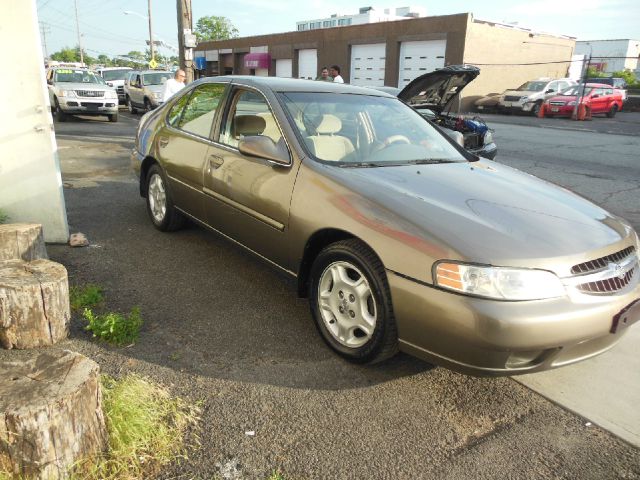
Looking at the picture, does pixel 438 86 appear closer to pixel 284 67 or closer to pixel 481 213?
pixel 481 213

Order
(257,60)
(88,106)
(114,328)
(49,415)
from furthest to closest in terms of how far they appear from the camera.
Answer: (257,60) < (88,106) < (114,328) < (49,415)

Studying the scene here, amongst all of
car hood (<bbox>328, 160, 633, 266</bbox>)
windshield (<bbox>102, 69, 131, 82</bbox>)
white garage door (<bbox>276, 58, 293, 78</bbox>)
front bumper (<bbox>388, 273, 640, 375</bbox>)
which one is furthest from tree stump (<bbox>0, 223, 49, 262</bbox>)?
white garage door (<bbox>276, 58, 293, 78</bbox>)

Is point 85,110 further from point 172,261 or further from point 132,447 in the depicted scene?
point 132,447

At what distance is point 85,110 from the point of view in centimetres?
1532

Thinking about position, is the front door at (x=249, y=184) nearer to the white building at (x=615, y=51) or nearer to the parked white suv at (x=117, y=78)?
the parked white suv at (x=117, y=78)

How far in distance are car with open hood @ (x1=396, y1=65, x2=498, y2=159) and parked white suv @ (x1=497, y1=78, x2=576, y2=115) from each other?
1707 cm

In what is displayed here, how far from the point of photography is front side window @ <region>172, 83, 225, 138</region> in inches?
173

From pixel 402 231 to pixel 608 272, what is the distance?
1043mm

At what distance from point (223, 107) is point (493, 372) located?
2933mm

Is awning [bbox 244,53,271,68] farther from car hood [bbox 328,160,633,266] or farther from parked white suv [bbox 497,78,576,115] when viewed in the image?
car hood [bbox 328,160,633,266]

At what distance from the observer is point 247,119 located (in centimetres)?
400

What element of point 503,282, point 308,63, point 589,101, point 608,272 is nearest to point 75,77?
point 503,282

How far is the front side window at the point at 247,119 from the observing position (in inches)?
148

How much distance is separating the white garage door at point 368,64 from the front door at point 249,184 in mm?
28687
